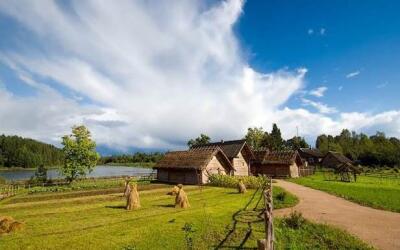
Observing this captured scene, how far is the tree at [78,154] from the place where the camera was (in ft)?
152

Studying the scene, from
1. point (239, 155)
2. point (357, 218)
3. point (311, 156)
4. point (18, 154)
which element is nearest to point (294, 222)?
point (357, 218)

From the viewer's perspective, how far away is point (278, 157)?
189 feet

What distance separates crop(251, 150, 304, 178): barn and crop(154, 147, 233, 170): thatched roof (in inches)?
541

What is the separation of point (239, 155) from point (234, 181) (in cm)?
1537

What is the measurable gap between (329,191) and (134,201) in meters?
19.4

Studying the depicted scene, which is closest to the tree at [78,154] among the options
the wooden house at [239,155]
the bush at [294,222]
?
the wooden house at [239,155]

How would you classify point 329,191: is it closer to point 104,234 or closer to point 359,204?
point 359,204

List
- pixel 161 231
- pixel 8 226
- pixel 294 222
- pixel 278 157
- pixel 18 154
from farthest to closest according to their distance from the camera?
pixel 18 154, pixel 278 157, pixel 294 222, pixel 8 226, pixel 161 231

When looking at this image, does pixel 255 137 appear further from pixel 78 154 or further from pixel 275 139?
pixel 78 154

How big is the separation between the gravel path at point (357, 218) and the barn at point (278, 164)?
29.4 m

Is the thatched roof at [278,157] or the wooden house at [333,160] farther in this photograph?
the wooden house at [333,160]

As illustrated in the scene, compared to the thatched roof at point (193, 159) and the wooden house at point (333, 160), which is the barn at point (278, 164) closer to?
the thatched roof at point (193, 159)

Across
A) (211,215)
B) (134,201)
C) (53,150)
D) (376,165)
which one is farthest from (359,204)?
(53,150)

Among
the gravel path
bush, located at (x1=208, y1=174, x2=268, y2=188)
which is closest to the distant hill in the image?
bush, located at (x1=208, y1=174, x2=268, y2=188)
